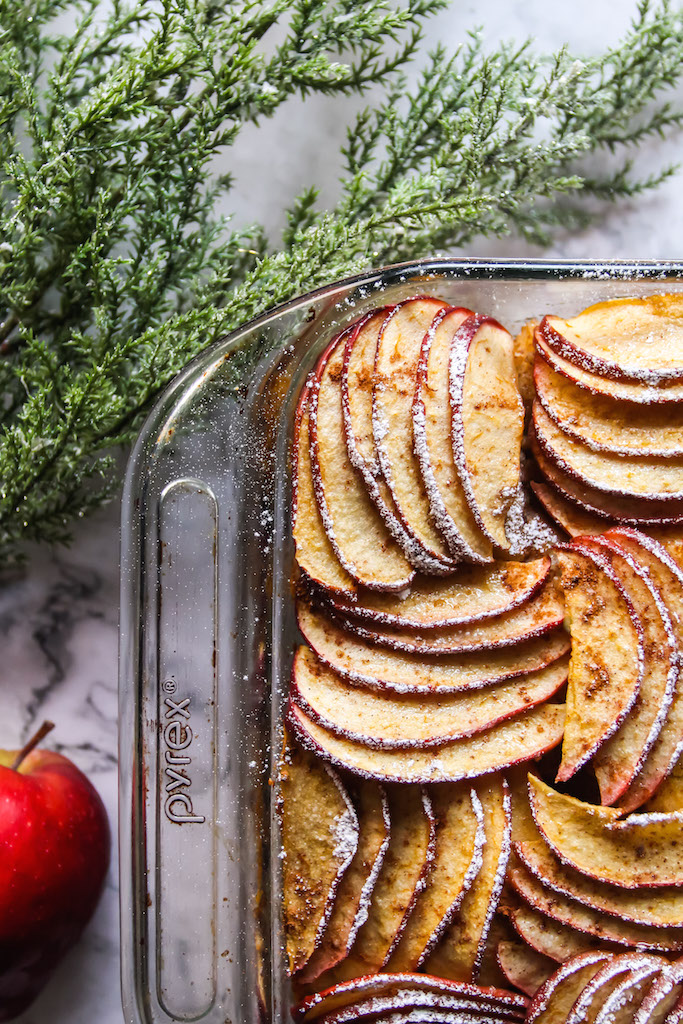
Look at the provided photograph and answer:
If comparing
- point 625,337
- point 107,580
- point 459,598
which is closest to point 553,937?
point 459,598

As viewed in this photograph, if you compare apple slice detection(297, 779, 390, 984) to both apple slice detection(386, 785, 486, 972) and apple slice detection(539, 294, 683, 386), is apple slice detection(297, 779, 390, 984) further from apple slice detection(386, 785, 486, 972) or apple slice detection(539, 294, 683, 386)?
apple slice detection(539, 294, 683, 386)

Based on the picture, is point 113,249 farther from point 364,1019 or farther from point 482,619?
point 364,1019

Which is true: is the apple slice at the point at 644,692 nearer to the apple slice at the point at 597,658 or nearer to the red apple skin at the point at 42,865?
the apple slice at the point at 597,658

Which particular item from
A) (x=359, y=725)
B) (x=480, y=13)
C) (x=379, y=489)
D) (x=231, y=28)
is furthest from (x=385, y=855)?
(x=480, y=13)

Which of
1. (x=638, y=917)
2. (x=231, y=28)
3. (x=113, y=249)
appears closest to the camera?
(x=638, y=917)

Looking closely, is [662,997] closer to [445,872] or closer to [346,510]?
→ [445,872]

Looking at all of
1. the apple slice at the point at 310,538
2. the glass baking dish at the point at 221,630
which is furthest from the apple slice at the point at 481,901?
the apple slice at the point at 310,538
